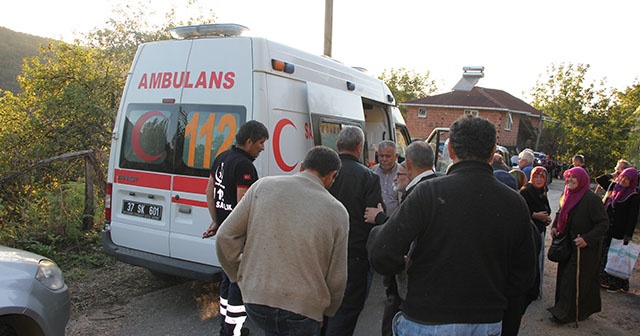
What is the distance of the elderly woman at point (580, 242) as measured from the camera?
4227 mm

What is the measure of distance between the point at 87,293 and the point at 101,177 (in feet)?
7.67

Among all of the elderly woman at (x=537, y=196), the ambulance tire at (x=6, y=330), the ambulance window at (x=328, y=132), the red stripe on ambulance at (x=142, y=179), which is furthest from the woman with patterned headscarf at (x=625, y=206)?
the ambulance tire at (x=6, y=330)

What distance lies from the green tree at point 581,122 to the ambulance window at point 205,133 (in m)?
37.7

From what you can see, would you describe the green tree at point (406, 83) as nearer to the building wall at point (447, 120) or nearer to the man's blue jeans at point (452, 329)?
the building wall at point (447, 120)

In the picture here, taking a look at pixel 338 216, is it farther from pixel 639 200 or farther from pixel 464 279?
pixel 639 200

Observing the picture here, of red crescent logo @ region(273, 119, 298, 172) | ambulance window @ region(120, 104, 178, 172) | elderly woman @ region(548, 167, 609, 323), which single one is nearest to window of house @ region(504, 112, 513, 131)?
elderly woman @ region(548, 167, 609, 323)

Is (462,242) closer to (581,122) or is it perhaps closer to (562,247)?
(562,247)

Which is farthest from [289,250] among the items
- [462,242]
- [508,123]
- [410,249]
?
[508,123]

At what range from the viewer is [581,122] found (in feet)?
127

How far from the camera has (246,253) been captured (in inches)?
87.1

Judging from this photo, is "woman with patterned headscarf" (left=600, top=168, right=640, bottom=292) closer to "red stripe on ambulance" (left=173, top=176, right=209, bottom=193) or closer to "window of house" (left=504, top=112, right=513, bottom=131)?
"red stripe on ambulance" (left=173, top=176, right=209, bottom=193)

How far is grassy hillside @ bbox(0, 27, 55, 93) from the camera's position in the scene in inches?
1422

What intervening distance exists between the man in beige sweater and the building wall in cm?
3341

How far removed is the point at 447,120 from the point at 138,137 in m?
33.4
